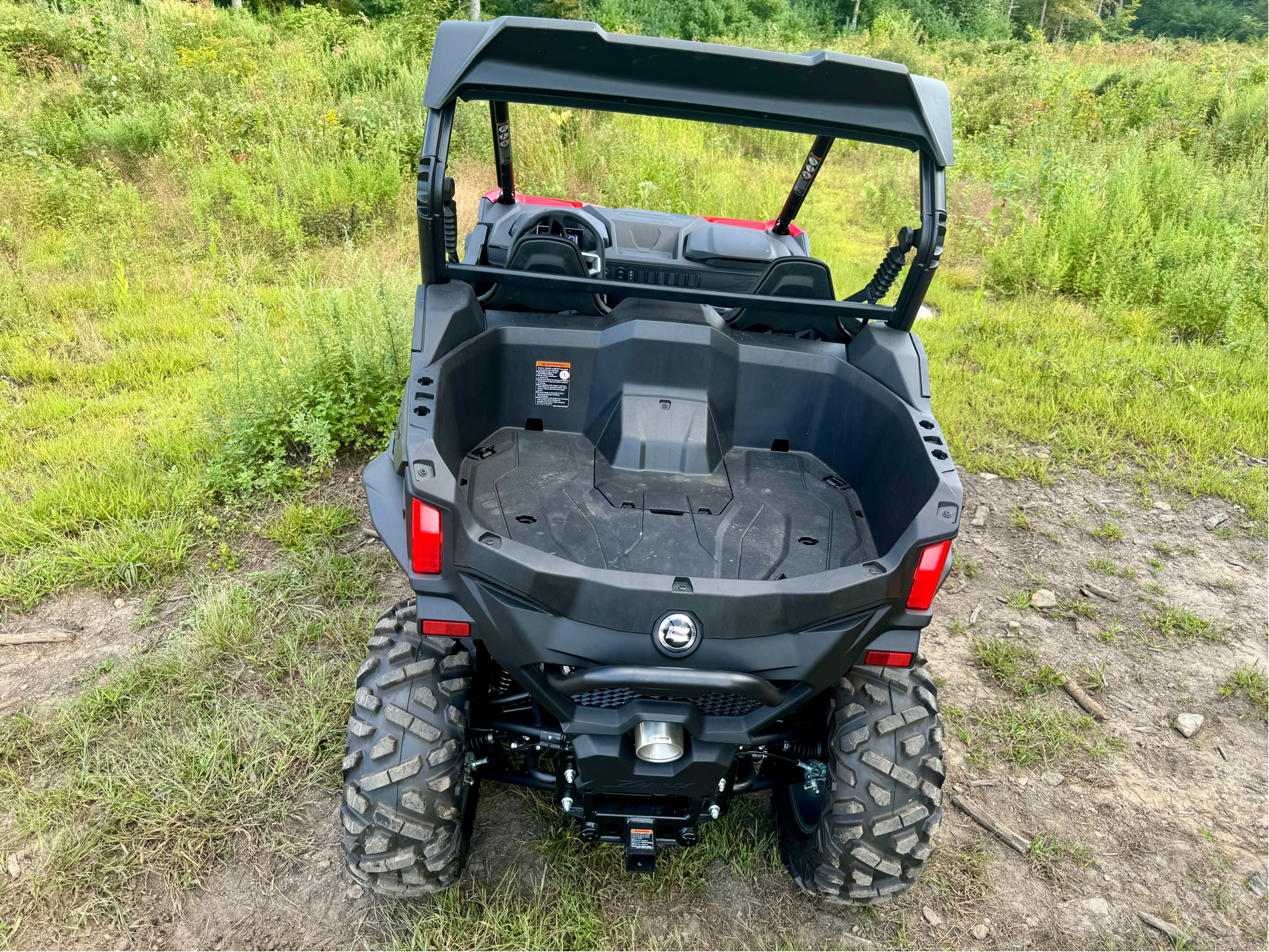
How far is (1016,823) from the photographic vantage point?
2812mm

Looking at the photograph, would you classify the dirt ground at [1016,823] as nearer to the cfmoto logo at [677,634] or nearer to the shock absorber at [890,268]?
the cfmoto logo at [677,634]

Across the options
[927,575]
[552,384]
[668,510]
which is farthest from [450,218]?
[927,575]

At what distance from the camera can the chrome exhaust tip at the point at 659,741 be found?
6.24 feet

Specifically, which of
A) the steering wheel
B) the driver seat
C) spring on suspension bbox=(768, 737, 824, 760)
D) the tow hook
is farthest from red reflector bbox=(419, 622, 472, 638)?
the steering wheel

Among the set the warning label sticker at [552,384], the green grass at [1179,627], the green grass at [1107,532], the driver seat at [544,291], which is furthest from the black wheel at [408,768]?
the green grass at [1107,532]

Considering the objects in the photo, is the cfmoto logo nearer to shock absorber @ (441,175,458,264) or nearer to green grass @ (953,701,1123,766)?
shock absorber @ (441,175,458,264)

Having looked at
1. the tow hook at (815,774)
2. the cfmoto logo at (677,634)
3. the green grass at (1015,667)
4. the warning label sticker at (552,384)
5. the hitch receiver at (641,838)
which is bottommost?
the green grass at (1015,667)

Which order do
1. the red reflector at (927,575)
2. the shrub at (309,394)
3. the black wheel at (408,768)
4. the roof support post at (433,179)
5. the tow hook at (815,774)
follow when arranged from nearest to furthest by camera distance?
the red reflector at (927,575) → the black wheel at (408,768) → the tow hook at (815,774) → the roof support post at (433,179) → the shrub at (309,394)

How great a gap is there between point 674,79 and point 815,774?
1.95 m

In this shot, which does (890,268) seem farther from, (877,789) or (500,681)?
(500,681)

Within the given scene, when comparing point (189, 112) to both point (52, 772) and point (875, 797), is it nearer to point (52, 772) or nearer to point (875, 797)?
point (52, 772)

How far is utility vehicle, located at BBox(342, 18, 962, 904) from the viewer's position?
1.90 meters

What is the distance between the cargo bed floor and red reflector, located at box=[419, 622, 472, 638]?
0.42 m

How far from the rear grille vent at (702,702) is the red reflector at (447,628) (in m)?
0.32
